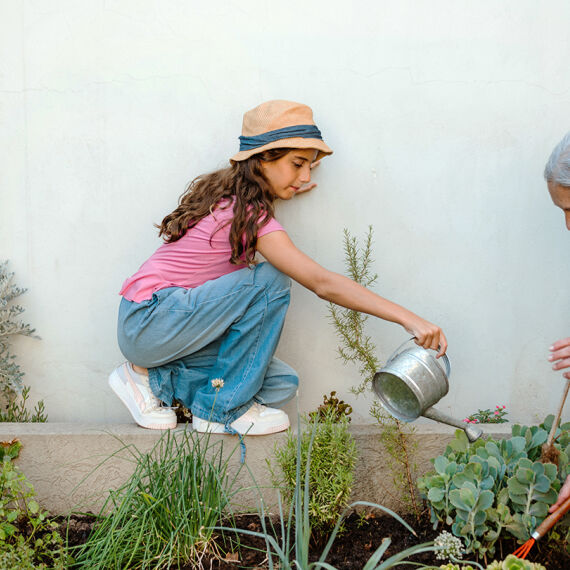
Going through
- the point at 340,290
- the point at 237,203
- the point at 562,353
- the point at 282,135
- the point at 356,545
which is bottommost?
the point at 356,545

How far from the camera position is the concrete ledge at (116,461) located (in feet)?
8.18

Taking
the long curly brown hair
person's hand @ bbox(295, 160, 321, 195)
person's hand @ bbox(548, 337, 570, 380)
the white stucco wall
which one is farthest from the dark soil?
person's hand @ bbox(295, 160, 321, 195)

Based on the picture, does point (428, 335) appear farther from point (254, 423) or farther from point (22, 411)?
point (22, 411)

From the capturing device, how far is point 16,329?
2.88 metres

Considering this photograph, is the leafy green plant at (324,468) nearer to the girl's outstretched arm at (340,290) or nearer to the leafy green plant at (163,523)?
the leafy green plant at (163,523)

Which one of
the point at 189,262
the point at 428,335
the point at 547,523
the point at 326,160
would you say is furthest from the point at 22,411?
the point at 547,523

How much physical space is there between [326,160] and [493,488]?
1538mm

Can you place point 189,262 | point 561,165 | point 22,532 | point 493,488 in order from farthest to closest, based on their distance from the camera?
1. point 189,262
2. point 22,532
3. point 561,165
4. point 493,488

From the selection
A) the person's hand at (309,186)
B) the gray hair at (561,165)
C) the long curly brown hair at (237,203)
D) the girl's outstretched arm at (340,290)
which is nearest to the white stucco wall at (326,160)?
Result: the person's hand at (309,186)

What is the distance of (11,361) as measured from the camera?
2.92 metres

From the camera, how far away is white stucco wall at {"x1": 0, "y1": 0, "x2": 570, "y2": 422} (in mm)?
2877

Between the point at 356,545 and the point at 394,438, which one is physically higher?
the point at 394,438

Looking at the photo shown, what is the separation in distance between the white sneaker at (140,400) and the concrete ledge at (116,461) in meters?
0.05

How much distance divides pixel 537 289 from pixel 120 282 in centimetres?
187
